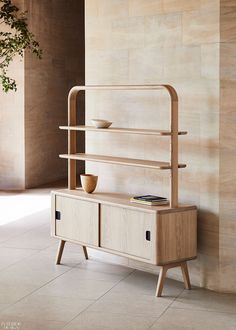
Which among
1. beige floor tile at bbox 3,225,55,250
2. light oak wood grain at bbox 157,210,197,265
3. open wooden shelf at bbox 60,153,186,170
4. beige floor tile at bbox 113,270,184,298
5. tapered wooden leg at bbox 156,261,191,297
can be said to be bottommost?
beige floor tile at bbox 113,270,184,298

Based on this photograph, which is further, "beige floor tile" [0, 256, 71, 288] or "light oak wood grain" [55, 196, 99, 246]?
"light oak wood grain" [55, 196, 99, 246]

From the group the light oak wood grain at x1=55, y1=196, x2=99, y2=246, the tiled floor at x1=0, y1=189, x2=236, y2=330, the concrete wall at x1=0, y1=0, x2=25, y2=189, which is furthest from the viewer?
the concrete wall at x1=0, y1=0, x2=25, y2=189

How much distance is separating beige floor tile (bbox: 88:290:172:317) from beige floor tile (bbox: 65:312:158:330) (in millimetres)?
84

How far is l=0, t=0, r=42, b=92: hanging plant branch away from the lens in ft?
30.6

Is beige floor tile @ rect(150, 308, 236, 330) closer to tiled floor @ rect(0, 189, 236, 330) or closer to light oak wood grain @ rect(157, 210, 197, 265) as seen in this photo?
tiled floor @ rect(0, 189, 236, 330)

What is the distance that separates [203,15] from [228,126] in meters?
0.90

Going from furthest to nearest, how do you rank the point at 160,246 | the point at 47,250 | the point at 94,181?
1. the point at 47,250
2. the point at 94,181
3. the point at 160,246

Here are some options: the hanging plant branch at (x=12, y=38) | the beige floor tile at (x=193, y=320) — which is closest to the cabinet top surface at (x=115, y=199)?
the beige floor tile at (x=193, y=320)

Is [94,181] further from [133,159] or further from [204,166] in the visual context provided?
[204,166]

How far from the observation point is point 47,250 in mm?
6879

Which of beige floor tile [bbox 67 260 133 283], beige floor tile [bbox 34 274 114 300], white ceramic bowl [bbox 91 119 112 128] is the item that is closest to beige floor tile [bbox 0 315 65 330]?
beige floor tile [bbox 34 274 114 300]

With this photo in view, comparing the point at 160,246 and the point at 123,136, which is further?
the point at 123,136

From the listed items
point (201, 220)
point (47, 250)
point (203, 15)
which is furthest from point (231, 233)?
point (47, 250)

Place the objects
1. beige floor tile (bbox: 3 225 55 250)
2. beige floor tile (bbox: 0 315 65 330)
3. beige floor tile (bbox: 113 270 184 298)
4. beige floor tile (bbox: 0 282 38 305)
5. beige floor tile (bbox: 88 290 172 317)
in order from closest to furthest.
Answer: beige floor tile (bbox: 0 315 65 330)
beige floor tile (bbox: 88 290 172 317)
beige floor tile (bbox: 0 282 38 305)
beige floor tile (bbox: 113 270 184 298)
beige floor tile (bbox: 3 225 55 250)
